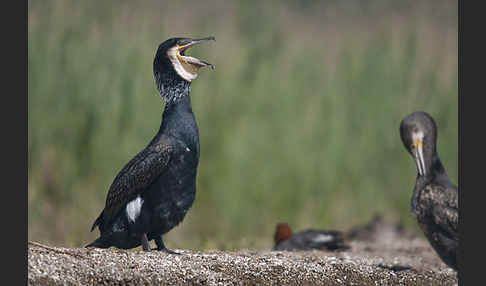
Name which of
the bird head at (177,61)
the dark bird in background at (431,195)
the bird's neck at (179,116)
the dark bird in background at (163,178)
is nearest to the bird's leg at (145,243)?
the dark bird in background at (163,178)

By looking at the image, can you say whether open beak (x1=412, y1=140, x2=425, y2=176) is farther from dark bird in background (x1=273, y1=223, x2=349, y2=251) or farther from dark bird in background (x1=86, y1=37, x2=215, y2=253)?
dark bird in background (x1=86, y1=37, x2=215, y2=253)

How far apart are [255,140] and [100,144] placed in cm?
195

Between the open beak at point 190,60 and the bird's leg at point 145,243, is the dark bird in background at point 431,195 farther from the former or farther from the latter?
the bird's leg at point 145,243

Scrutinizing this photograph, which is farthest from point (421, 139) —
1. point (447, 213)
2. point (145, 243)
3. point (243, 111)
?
point (243, 111)

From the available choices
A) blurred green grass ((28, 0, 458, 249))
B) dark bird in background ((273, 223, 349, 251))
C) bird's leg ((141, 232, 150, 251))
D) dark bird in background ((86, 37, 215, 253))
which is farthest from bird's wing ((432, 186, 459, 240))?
blurred green grass ((28, 0, 458, 249))

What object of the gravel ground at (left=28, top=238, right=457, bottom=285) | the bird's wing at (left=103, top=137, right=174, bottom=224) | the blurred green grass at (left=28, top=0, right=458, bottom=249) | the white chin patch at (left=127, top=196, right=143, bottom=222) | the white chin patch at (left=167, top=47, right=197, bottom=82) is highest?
the blurred green grass at (left=28, top=0, right=458, bottom=249)

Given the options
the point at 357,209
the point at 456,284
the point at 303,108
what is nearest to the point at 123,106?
the point at 303,108

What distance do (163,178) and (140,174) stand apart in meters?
0.15

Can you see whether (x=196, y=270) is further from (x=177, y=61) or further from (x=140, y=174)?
(x=177, y=61)

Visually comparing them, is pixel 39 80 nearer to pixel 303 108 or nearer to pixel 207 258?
pixel 303 108

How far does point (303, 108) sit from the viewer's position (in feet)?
29.9

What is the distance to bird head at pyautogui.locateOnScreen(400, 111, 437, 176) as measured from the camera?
5.14m

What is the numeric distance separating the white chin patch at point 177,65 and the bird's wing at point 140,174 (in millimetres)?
456

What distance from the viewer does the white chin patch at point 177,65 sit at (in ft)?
15.1
